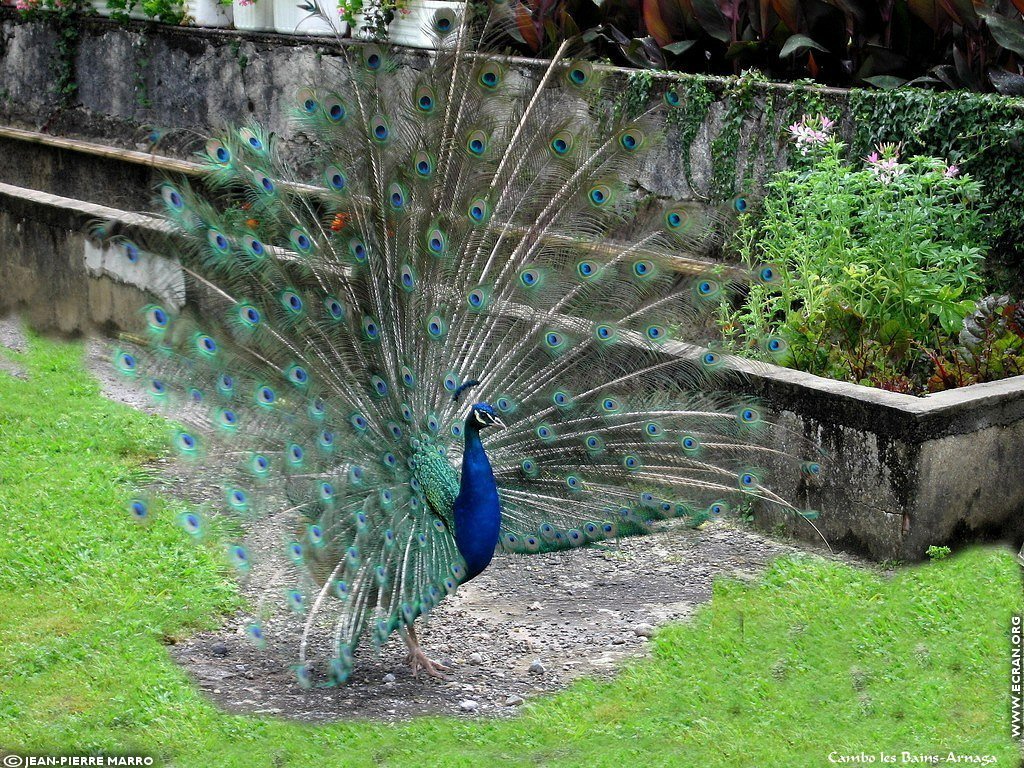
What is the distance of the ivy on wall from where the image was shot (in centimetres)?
656

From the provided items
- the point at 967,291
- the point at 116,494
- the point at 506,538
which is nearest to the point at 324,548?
the point at 506,538

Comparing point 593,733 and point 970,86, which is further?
point 970,86

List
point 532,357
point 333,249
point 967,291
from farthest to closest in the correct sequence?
point 967,291 → point 532,357 → point 333,249

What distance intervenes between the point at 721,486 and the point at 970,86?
365 cm

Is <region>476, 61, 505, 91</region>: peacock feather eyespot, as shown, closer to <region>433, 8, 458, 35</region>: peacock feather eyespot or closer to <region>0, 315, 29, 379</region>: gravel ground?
<region>433, 8, 458, 35</region>: peacock feather eyespot

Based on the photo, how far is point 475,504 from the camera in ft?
15.0

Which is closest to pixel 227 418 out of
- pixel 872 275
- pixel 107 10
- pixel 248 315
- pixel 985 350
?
pixel 248 315

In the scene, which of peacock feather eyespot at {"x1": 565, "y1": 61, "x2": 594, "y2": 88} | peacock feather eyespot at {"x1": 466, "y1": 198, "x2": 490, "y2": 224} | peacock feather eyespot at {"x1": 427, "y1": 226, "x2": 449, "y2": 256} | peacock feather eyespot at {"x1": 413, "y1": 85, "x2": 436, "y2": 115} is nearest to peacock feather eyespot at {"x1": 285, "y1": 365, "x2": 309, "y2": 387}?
peacock feather eyespot at {"x1": 427, "y1": 226, "x2": 449, "y2": 256}

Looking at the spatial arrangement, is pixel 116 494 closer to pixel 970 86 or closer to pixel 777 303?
pixel 777 303

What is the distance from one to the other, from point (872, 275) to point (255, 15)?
26.3ft

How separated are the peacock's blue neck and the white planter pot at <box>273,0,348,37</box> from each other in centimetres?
771

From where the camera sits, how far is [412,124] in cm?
507

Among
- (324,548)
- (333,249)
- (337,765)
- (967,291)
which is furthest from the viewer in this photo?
(967,291)

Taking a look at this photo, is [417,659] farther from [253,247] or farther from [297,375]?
[253,247]
